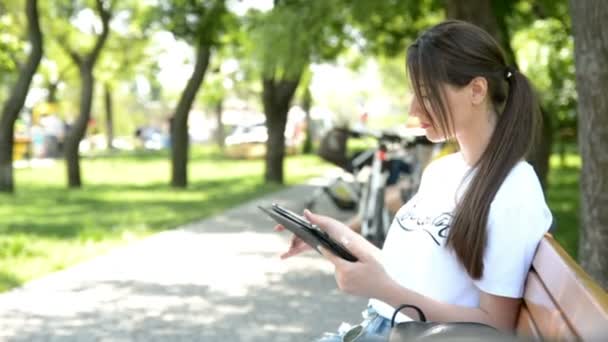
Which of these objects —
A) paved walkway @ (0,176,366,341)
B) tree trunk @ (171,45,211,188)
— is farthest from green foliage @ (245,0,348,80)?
tree trunk @ (171,45,211,188)

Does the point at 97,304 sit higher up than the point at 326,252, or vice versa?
the point at 326,252

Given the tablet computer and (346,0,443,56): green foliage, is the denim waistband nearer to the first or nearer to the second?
the tablet computer

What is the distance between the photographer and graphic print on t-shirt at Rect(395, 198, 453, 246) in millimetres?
2540

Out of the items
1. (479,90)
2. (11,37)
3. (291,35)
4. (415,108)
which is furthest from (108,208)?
(479,90)

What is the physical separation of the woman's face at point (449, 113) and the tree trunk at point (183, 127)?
67.8 ft

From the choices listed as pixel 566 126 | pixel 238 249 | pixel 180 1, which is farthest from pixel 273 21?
pixel 566 126

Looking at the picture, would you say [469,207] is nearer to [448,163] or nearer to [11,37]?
[448,163]

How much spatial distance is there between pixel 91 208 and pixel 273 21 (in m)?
7.10

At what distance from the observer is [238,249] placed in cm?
1142

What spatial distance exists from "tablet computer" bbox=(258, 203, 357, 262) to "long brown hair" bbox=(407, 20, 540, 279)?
0.92 ft

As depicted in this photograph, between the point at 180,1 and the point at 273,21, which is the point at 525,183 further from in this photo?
the point at 180,1

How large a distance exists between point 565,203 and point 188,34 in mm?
7068

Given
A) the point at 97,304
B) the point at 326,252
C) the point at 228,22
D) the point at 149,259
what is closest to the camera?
the point at 326,252

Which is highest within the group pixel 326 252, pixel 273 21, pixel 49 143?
pixel 273 21
